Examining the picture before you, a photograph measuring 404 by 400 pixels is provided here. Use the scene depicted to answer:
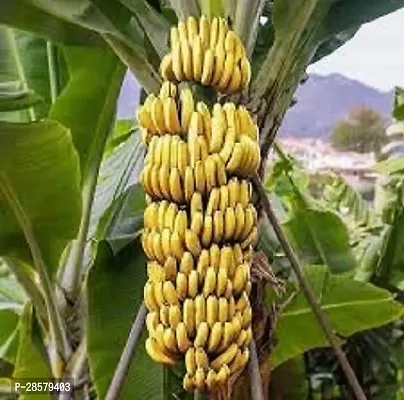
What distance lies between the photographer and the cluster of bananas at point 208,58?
540 mm

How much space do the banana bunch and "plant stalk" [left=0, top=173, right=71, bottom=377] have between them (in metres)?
0.20

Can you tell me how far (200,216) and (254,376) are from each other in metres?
0.11

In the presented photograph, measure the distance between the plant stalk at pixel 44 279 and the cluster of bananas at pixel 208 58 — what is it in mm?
205

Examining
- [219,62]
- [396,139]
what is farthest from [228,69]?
[396,139]

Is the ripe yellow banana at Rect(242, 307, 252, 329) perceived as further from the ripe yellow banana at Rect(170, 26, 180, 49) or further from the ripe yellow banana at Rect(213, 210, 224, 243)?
the ripe yellow banana at Rect(170, 26, 180, 49)

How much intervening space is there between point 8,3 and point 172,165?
0.73ft

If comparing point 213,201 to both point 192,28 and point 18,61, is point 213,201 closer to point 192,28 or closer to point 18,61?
point 192,28

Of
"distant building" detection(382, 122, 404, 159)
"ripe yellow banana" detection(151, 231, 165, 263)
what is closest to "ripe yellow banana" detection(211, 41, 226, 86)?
"ripe yellow banana" detection(151, 231, 165, 263)

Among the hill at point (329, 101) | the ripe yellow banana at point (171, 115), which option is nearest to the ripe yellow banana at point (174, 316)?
the ripe yellow banana at point (171, 115)

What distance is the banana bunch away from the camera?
518 millimetres

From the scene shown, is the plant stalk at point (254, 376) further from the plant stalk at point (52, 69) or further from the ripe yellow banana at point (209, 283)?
the plant stalk at point (52, 69)

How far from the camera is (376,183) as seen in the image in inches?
60.9

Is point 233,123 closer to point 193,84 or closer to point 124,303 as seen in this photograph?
point 193,84

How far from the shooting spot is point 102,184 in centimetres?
97
